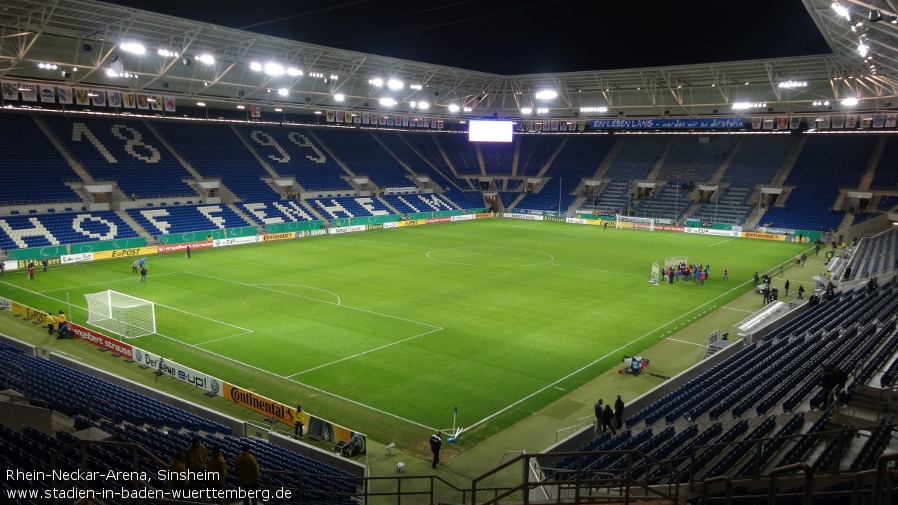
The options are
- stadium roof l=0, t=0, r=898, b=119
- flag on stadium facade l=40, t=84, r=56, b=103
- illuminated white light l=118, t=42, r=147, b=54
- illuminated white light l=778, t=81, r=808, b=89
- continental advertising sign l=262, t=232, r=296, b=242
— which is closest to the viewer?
stadium roof l=0, t=0, r=898, b=119

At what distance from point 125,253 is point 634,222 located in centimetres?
4933

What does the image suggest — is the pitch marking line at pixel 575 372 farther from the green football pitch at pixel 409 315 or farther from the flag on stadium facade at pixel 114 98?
the flag on stadium facade at pixel 114 98

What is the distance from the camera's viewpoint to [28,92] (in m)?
39.8

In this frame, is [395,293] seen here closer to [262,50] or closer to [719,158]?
[262,50]

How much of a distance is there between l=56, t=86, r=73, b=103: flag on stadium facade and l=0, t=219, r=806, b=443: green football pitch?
1120cm

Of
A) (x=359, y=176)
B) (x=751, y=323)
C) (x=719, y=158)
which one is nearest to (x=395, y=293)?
(x=751, y=323)

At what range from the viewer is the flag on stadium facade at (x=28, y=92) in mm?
39656

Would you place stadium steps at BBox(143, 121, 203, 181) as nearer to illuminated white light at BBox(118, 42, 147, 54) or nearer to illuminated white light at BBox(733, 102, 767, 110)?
illuminated white light at BBox(118, 42, 147, 54)

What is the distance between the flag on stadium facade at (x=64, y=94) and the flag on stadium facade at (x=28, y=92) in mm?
1347

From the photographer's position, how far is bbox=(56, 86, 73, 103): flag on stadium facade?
1625 inches

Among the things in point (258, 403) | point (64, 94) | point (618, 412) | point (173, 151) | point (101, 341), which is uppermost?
point (64, 94)

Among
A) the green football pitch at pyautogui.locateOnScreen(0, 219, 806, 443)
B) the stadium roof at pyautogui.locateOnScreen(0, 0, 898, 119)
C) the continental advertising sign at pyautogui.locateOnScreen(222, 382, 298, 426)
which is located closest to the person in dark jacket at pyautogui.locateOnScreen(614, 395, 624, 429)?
the green football pitch at pyautogui.locateOnScreen(0, 219, 806, 443)

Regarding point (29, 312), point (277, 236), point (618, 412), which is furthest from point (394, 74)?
point (618, 412)

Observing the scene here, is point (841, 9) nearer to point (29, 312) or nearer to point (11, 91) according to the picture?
point (29, 312)
